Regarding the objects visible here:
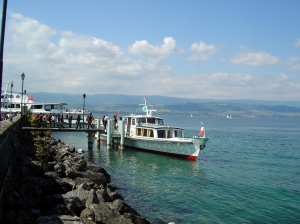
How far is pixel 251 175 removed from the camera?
2595cm

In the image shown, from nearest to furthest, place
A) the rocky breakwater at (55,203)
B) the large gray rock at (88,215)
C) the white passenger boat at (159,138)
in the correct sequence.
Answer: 1. the rocky breakwater at (55,203)
2. the large gray rock at (88,215)
3. the white passenger boat at (159,138)

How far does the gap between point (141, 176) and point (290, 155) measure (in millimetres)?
23325

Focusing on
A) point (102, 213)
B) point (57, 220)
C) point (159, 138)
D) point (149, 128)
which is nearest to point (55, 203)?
point (102, 213)

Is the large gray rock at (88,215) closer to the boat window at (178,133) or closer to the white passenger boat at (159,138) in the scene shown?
the white passenger boat at (159,138)

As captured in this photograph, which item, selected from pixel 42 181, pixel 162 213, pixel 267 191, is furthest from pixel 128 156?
pixel 42 181

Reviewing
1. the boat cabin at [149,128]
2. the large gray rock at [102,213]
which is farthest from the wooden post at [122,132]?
the large gray rock at [102,213]

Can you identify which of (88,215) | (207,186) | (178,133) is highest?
(178,133)

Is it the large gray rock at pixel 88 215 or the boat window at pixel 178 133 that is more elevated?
the boat window at pixel 178 133

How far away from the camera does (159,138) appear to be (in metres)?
33.6

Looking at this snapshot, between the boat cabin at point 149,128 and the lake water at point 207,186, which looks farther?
the boat cabin at point 149,128

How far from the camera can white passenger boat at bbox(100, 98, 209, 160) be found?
102ft

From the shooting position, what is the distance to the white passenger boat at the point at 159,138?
102 feet

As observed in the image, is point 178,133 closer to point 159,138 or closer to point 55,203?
point 159,138

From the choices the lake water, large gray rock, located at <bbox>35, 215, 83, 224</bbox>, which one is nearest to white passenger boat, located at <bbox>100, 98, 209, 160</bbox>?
the lake water
